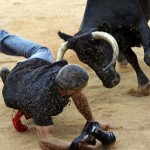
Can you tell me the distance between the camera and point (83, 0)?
11.2 meters

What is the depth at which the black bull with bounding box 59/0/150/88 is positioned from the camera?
5258 millimetres

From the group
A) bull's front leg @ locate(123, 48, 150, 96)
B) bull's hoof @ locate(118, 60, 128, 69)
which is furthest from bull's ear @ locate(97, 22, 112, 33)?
bull's hoof @ locate(118, 60, 128, 69)

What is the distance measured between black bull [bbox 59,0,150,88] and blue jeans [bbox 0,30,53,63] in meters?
0.33

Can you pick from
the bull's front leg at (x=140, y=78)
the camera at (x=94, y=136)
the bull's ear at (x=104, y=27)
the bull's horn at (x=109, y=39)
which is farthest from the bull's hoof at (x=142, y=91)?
the camera at (x=94, y=136)

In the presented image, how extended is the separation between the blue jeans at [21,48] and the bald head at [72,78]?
1083 millimetres

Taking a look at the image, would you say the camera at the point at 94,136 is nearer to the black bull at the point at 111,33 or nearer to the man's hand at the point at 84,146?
the man's hand at the point at 84,146

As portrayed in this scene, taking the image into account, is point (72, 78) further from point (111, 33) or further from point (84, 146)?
point (111, 33)

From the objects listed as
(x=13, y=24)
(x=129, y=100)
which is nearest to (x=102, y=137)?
(x=129, y=100)

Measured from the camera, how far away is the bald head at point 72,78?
382 centimetres

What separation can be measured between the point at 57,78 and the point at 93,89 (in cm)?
198

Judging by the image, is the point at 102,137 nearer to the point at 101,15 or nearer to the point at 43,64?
the point at 43,64

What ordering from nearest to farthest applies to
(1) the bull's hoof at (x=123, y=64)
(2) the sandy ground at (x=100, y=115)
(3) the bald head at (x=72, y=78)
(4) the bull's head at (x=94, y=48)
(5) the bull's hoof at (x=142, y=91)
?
(3) the bald head at (x=72, y=78)
(2) the sandy ground at (x=100, y=115)
(4) the bull's head at (x=94, y=48)
(5) the bull's hoof at (x=142, y=91)
(1) the bull's hoof at (x=123, y=64)

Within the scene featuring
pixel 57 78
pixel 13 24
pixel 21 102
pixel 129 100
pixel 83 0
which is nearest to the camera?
pixel 57 78

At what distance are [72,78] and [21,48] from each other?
1.41 metres
